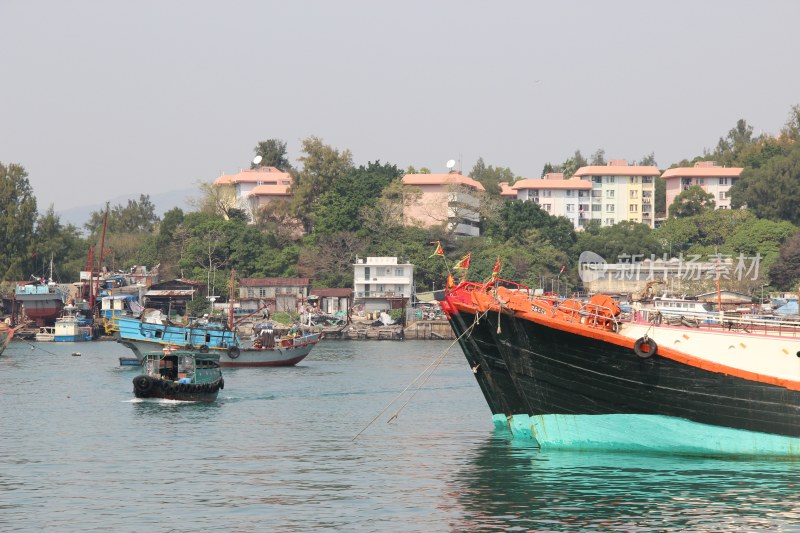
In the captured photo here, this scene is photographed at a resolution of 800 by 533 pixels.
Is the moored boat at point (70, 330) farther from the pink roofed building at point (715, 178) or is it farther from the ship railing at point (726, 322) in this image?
the ship railing at point (726, 322)

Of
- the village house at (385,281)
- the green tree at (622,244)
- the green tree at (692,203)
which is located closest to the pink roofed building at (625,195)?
the green tree at (692,203)

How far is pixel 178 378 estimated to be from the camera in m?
59.0

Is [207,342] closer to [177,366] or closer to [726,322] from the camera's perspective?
[177,366]

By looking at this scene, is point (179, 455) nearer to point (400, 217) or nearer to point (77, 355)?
point (77, 355)

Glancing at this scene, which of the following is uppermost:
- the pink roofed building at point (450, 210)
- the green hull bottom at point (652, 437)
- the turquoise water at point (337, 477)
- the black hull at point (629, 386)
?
the pink roofed building at point (450, 210)

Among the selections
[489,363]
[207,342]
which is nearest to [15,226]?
[207,342]

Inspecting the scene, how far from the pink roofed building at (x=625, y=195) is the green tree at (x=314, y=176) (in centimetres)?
4141

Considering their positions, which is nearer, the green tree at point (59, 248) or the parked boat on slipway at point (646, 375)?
the parked boat on slipway at point (646, 375)

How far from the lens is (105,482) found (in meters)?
35.4

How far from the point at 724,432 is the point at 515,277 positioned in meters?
97.2

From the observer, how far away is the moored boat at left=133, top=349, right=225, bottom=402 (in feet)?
191

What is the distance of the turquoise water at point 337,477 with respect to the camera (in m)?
29.6

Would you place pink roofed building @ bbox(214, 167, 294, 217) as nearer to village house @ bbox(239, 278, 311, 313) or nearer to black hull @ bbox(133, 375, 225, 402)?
village house @ bbox(239, 278, 311, 313)

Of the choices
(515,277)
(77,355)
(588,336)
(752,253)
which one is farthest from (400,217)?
(588,336)
